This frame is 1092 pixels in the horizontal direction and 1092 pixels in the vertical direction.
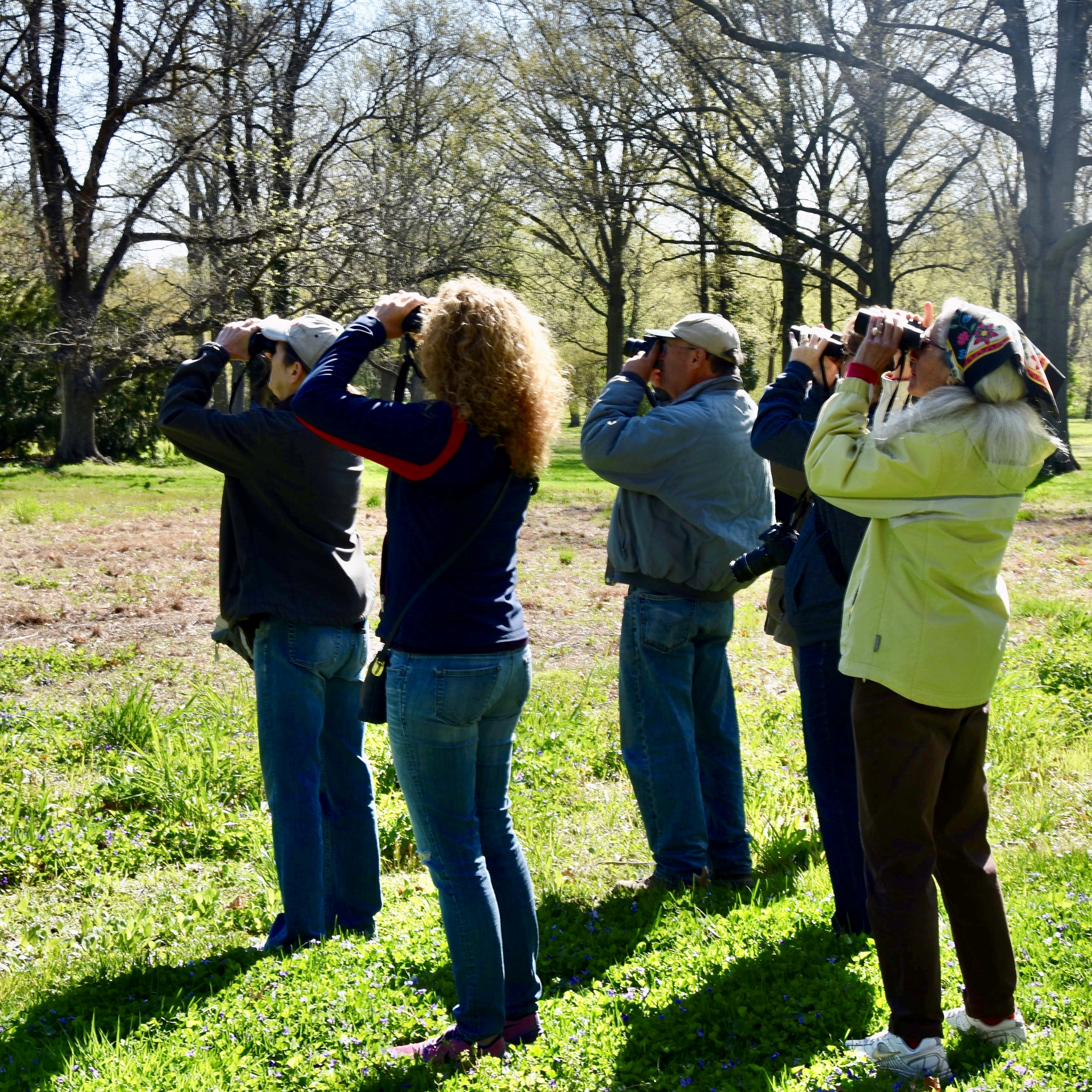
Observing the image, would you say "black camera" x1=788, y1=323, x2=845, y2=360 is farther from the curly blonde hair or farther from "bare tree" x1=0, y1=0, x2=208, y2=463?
"bare tree" x1=0, y1=0, x2=208, y2=463

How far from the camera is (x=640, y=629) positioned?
14.0 feet

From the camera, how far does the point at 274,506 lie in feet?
12.2

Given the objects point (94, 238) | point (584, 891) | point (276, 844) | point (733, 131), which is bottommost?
point (584, 891)

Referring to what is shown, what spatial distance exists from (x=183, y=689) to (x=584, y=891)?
337 centimetres

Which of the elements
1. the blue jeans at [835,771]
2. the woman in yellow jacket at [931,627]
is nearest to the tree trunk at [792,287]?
the blue jeans at [835,771]

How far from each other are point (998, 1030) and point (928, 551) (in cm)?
134

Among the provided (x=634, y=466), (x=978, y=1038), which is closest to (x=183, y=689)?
(x=634, y=466)

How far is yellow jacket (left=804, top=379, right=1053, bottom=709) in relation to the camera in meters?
2.83

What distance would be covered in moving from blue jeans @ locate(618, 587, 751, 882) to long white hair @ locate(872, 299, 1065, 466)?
154 cm

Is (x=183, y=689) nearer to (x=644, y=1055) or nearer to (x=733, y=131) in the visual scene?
(x=644, y=1055)

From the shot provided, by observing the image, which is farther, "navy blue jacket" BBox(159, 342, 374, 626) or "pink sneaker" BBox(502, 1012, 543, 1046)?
"navy blue jacket" BBox(159, 342, 374, 626)

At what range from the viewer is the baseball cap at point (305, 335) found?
3727mm

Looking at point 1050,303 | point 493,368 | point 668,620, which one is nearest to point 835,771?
point 668,620

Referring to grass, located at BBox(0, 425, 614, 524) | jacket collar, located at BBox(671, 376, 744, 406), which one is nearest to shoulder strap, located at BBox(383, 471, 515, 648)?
jacket collar, located at BBox(671, 376, 744, 406)
